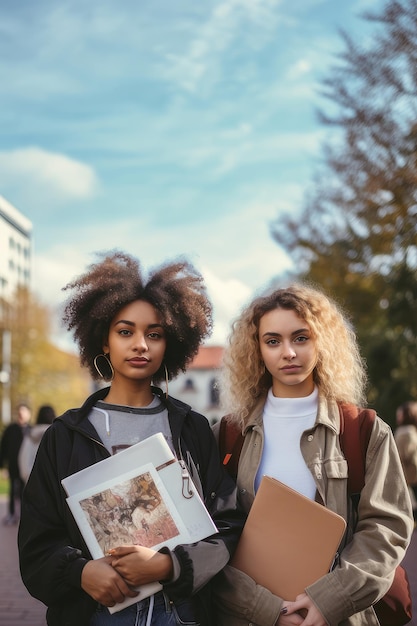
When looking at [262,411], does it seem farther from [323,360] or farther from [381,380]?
[381,380]

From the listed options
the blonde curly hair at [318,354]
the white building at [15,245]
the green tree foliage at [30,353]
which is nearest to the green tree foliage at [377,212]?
the blonde curly hair at [318,354]

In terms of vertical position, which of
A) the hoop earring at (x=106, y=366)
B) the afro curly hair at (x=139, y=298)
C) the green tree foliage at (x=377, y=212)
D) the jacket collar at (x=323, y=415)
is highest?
the green tree foliage at (x=377, y=212)

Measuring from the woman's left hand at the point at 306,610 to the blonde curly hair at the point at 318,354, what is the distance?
0.72 m

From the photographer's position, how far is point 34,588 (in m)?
2.66

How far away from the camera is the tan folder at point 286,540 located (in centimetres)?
274

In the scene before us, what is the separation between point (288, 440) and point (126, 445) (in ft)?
→ 2.11

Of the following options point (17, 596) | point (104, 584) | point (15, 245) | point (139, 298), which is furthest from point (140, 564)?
point (15, 245)

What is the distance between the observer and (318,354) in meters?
3.21

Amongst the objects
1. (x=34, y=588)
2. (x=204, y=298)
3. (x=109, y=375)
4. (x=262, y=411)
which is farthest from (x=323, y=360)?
(x=34, y=588)

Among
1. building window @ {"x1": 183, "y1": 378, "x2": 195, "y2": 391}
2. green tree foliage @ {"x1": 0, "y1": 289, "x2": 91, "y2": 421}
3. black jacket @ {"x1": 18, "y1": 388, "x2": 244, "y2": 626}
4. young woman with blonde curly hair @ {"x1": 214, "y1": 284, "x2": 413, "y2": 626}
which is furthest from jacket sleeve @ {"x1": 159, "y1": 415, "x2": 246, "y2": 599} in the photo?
building window @ {"x1": 183, "y1": 378, "x2": 195, "y2": 391}

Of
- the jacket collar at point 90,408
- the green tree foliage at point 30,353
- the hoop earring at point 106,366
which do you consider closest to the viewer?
the jacket collar at point 90,408

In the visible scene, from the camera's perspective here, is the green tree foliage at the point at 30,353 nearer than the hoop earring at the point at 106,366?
No

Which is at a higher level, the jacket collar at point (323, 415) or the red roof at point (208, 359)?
the red roof at point (208, 359)

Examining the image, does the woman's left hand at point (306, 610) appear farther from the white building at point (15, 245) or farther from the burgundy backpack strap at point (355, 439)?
the white building at point (15, 245)
